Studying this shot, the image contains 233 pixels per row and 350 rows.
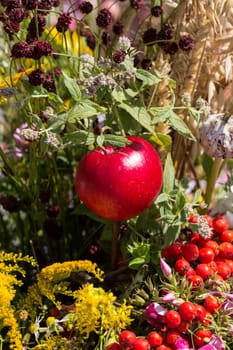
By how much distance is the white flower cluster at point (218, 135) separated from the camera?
0.92 m

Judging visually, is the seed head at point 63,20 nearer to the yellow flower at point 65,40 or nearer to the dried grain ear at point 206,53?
the yellow flower at point 65,40

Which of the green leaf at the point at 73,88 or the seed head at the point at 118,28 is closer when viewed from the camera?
the green leaf at the point at 73,88

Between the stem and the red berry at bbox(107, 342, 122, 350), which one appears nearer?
the red berry at bbox(107, 342, 122, 350)

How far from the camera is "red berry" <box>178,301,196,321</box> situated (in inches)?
30.5

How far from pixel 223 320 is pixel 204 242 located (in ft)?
0.41

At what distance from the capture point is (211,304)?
0.80m

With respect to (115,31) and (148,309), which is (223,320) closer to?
(148,309)

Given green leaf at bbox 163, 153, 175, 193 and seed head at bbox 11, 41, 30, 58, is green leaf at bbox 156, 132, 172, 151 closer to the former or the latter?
green leaf at bbox 163, 153, 175, 193

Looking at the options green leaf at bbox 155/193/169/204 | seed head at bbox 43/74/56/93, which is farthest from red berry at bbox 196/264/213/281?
seed head at bbox 43/74/56/93

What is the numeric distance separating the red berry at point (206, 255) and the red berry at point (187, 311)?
0.09 meters

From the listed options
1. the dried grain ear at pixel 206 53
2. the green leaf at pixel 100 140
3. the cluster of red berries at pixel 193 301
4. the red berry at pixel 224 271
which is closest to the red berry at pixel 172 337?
the cluster of red berries at pixel 193 301

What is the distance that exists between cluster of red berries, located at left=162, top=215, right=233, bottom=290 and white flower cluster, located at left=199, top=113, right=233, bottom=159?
95mm

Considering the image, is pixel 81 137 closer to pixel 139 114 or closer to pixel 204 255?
pixel 139 114

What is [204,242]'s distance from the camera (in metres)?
0.90
